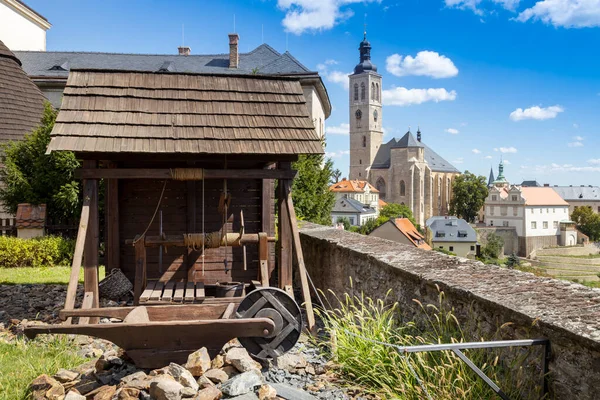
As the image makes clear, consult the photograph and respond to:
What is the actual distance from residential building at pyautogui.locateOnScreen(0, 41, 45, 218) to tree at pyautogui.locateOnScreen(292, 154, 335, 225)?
9875 mm

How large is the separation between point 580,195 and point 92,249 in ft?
452

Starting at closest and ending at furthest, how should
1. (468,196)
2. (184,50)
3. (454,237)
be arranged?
(184,50) → (454,237) → (468,196)

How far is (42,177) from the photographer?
13461 mm

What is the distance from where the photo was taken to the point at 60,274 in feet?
35.5

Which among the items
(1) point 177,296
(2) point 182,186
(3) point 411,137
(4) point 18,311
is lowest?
(4) point 18,311

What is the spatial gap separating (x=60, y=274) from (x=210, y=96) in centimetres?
640

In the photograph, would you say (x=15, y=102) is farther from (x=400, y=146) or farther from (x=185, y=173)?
(x=400, y=146)

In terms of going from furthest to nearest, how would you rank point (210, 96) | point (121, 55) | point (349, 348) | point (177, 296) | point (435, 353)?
point (121, 55) → point (210, 96) → point (177, 296) → point (349, 348) → point (435, 353)

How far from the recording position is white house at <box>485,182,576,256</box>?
90.6 metres

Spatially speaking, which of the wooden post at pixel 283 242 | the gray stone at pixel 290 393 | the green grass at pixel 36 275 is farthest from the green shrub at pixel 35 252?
the gray stone at pixel 290 393

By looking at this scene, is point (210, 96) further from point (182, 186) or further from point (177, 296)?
point (177, 296)

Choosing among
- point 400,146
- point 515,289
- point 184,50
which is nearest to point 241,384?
point 515,289

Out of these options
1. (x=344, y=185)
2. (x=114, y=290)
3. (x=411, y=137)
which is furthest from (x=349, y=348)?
(x=411, y=137)

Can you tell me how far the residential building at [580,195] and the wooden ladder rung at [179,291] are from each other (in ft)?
431
